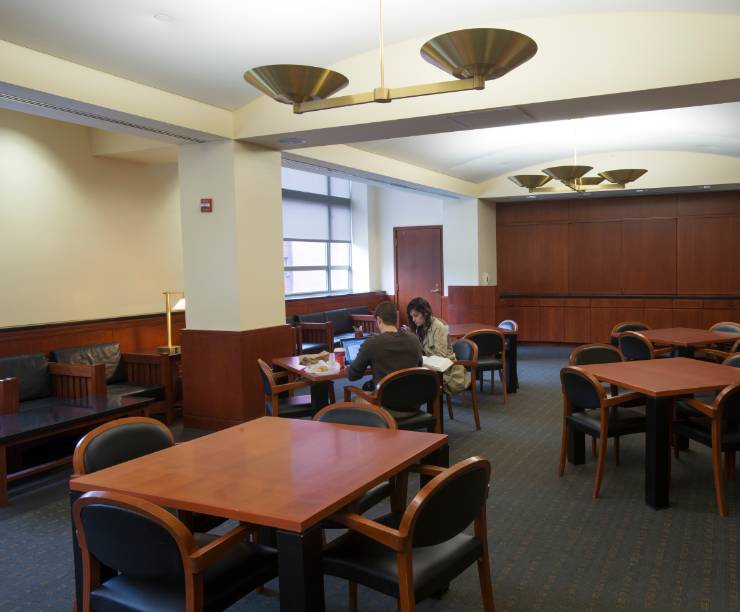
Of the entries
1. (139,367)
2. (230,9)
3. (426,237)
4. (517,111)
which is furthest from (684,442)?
(426,237)

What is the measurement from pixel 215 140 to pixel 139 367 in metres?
2.35

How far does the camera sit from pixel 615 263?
10688 mm

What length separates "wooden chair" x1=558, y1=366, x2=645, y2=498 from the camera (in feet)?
12.9

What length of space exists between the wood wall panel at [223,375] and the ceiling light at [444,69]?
112 inches

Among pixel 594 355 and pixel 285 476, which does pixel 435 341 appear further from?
pixel 285 476

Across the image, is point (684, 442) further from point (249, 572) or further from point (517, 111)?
point (249, 572)

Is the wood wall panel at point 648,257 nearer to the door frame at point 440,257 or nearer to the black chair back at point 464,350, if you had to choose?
the door frame at point 440,257

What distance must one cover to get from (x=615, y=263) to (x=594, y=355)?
646 centimetres

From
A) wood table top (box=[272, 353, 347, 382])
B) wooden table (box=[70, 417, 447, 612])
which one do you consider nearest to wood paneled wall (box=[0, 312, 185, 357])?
wood table top (box=[272, 353, 347, 382])

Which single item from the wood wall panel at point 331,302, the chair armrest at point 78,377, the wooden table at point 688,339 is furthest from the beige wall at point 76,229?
the wooden table at point 688,339

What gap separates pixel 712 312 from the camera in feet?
32.7

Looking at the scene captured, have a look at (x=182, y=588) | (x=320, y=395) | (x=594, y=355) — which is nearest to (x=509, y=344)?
(x=594, y=355)

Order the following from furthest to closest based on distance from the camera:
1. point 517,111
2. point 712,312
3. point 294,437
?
point 712,312 < point 517,111 < point 294,437

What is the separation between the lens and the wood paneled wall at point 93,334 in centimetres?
574
